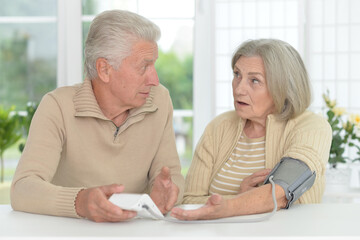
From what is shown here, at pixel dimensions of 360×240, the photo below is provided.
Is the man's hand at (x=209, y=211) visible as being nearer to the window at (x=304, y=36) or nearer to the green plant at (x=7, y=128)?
the window at (x=304, y=36)

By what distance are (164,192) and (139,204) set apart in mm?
286

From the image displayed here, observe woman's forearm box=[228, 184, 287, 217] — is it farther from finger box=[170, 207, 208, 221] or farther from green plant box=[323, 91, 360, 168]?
green plant box=[323, 91, 360, 168]

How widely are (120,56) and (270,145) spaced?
0.67 meters

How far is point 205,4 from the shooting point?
3.88 meters

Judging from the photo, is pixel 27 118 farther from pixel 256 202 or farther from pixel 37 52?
pixel 256 202

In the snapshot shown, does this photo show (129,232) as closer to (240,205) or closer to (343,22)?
(240,205)

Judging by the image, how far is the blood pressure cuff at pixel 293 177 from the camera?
1.82 metres

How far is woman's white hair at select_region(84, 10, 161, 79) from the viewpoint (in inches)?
80.4

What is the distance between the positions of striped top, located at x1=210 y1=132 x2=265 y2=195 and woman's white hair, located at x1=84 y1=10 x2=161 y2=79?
1.90 feet

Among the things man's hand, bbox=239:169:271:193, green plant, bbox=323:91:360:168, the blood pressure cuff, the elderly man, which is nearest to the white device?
the elderly man

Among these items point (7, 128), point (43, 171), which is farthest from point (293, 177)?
point (7, 128)

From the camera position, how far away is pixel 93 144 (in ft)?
6.81

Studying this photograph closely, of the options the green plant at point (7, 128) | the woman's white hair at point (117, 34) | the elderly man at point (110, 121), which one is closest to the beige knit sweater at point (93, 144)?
the elderly man at point (110, 121)

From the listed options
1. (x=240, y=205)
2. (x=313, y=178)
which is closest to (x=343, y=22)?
(x=313, y=178)
